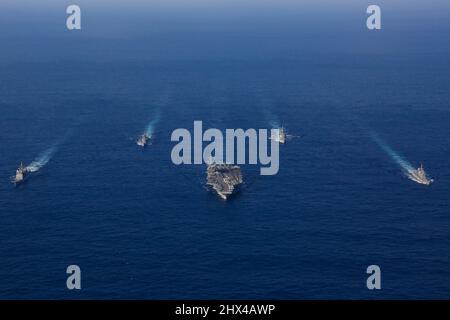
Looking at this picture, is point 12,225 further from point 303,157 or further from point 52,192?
point 303,157

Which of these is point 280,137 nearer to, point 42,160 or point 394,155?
point 394,155

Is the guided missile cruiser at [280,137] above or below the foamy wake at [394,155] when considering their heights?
above

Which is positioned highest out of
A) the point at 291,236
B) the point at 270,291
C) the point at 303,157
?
the point at 303,157

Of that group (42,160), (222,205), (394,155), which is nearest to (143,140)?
(42,160)

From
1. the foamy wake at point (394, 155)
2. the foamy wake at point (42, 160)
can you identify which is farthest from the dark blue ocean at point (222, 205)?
the foamy wake at point (394, 155)

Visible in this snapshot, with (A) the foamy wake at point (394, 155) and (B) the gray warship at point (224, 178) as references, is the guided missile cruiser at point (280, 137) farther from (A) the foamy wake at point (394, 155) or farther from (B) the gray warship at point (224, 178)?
(B) the gray warship at point (224, 178)
